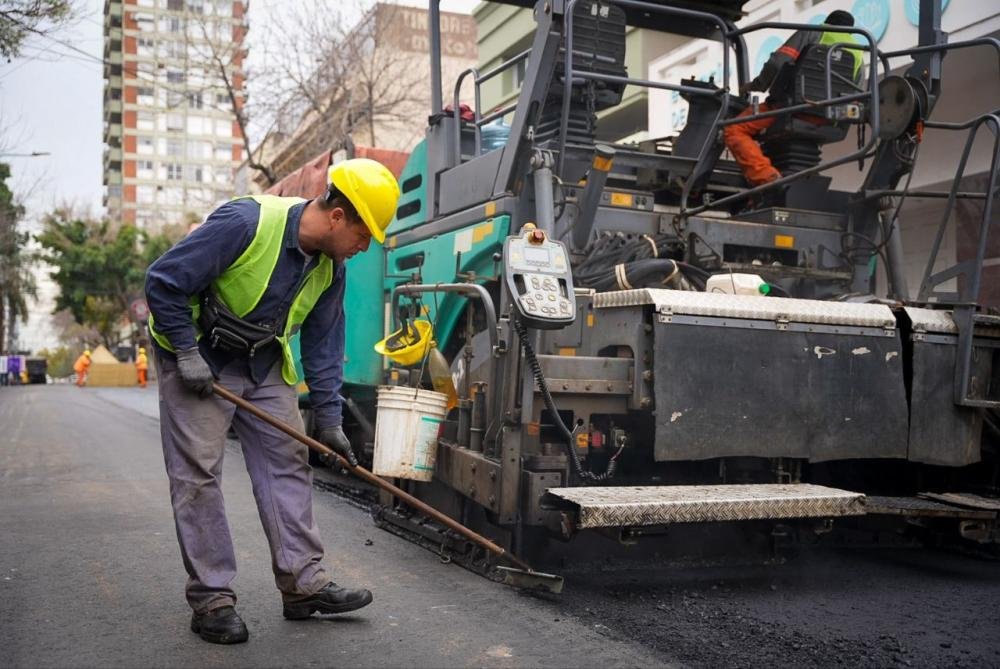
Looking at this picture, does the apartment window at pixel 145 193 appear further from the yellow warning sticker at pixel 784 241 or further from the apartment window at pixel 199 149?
the yellow warning sticker at pixel 784 241

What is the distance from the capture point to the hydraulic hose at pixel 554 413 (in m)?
4.54

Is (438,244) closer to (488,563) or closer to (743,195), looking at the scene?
(743,195)

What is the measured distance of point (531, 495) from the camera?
4.49 metres

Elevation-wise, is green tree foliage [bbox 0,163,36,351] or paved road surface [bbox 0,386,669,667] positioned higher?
green tree foliage [bbox 0,163,36,351]

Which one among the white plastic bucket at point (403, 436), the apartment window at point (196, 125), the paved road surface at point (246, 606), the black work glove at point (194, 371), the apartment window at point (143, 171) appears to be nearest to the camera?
the paved road surface at point (246, 606)

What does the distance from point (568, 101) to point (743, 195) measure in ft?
4.17

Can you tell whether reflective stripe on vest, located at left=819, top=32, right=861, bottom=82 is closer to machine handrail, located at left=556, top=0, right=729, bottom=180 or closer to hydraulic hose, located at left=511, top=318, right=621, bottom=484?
machine handrail, located at left=556, top=0, right=729, bottom=180

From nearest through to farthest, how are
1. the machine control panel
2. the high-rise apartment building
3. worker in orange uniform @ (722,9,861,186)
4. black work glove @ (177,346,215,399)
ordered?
black work glove @ (177,346,215,399)
the machine control panel
worker in orange uniform @ (722,9,861,186)
the high-rise apartment building

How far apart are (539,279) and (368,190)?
1.01 m

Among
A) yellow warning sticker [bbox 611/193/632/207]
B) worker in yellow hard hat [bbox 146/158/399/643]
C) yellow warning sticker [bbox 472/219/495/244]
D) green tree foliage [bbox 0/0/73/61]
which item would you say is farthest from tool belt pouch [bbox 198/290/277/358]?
green tree foliage [bbox 0/0/73/61]

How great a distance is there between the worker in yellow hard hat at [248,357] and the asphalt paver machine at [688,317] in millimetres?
885

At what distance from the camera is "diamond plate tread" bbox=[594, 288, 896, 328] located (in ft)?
15.6

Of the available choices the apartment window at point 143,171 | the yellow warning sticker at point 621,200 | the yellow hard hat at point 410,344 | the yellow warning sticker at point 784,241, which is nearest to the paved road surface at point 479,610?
the yellow hard hat at point 410,344

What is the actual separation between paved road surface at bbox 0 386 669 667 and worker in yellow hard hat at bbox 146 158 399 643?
20 cm
